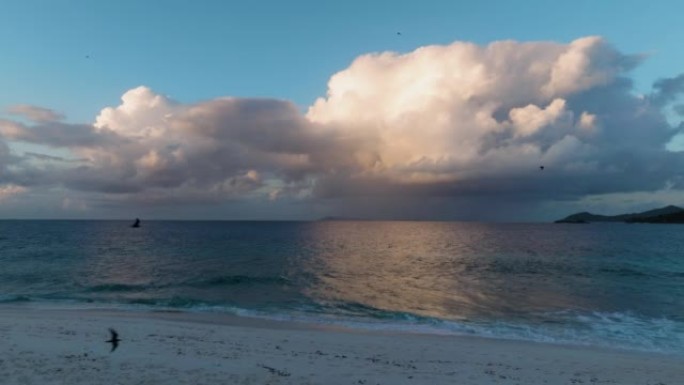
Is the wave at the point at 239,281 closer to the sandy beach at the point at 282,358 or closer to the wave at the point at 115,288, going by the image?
the wave at the point at 115,288

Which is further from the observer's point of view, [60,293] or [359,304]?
[60,293]

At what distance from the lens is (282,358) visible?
15.4m

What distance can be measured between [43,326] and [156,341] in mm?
6634

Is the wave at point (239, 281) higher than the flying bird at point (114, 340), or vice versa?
the flying bird at point (114, 340)

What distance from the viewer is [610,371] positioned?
15820 mm

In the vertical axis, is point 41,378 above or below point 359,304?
above

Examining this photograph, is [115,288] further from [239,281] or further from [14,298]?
[239,281]

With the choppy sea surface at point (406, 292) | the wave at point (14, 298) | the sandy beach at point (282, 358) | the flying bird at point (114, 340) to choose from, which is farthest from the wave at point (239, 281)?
the flying bird at point (114, 340)

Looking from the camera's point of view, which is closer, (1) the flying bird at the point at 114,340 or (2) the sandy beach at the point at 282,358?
(2) the sandy beach at the point at 282,358

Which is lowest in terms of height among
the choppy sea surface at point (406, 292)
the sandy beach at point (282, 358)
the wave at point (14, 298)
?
the choppy sea surface at point (406, 292)

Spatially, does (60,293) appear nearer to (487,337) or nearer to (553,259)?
(487,337)

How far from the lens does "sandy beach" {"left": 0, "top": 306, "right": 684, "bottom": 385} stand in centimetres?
1315

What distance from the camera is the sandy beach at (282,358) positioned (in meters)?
13.1

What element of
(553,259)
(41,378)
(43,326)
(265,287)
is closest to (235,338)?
(41,378)
